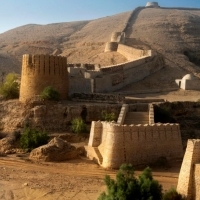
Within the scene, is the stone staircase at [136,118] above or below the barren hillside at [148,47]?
below

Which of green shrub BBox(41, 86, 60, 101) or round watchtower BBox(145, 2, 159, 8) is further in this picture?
round watchtower BBox(145, 2, 159, 8)

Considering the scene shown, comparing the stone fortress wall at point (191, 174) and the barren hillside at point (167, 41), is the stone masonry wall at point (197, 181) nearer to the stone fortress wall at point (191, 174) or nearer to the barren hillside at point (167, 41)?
the stone fortress wall at point (191, 174)

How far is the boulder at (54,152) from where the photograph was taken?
1500 centimetres

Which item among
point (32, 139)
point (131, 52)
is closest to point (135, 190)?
point (32, 139)

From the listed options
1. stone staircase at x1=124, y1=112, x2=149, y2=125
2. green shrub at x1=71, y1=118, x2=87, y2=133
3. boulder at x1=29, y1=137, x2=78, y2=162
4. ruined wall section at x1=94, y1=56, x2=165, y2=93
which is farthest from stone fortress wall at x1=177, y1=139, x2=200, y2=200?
ruined wall section at x1=94, y1=56, x2=165, y2=93

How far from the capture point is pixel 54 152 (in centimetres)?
1504

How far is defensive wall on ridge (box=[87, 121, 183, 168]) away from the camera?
14031 mm

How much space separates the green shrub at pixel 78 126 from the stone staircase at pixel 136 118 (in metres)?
1.73

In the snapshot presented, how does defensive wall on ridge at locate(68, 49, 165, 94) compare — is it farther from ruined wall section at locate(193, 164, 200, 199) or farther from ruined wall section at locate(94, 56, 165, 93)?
ruined wall section at locate(193, 164, 200, 199)

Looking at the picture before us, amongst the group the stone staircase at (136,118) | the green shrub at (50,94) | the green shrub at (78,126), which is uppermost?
the green shrub at (50,94)

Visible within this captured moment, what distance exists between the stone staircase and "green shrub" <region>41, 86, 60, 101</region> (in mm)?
3221

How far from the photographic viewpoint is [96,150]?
1520cm

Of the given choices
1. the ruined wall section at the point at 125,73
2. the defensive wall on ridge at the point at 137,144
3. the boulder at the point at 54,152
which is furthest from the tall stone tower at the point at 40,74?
the defensive wall on ridge at the point at 137,144

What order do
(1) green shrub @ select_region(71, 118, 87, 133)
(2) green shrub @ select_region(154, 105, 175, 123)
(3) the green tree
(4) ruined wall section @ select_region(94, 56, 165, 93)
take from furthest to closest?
(4) ruined wall section @ select_region(94, 56, 165, 93), (2) green shrub @ select_region(154, 105, 175, 123), (1) green shrub @ select_region(71, 118, 87, 133), (3) the green tree
